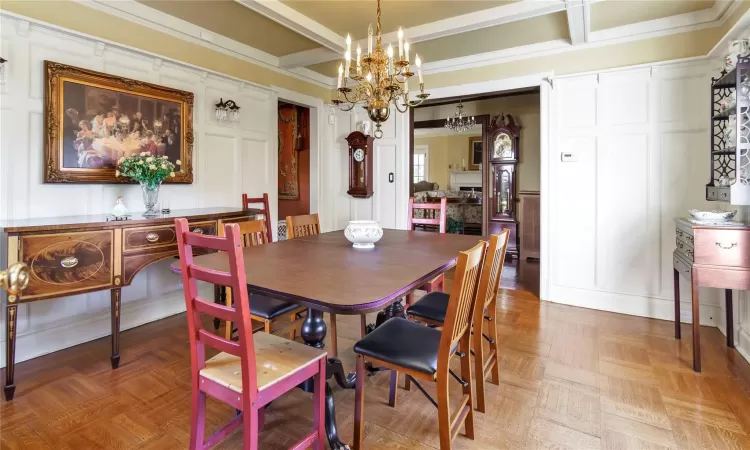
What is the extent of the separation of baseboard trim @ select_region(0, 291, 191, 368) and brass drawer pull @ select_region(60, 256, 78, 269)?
0.81 metres

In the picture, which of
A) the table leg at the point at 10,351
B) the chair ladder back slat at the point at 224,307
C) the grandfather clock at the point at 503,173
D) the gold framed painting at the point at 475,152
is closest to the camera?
the chair ladder back slat at the point at 224,307

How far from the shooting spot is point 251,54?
4.02 meters

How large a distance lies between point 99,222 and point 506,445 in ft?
8.36

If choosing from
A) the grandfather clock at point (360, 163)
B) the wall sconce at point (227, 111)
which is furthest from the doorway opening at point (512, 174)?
the wall sconce at point (227, 111)

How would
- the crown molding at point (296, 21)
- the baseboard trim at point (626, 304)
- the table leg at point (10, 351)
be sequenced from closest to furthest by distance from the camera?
1. the table leg at point (10, 351)
2. the crown molding at point (296, 21)
3. the baseboard trim at point (626, 304)

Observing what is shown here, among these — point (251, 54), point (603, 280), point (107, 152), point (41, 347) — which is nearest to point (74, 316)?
point (41, 347)

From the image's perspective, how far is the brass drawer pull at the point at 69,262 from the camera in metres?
2.21

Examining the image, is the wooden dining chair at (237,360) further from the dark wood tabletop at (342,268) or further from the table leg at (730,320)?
the table leg at (730,320)

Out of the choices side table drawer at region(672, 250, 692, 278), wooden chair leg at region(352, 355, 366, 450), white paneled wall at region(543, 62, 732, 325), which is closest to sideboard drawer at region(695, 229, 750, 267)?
side table drawer at region(672, 250, 692, 278)

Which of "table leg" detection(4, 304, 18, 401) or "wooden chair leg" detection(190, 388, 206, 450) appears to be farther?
"table leg" detection(4, 304, 18, 401)

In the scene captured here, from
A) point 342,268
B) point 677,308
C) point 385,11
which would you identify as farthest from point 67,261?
point 677,308

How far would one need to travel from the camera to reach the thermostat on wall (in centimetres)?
373

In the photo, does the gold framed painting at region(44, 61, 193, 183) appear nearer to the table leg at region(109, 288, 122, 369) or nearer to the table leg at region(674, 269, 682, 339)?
the table leg at region(109, 288, 122, 369)

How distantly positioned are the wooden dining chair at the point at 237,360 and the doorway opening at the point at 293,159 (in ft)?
13.0
